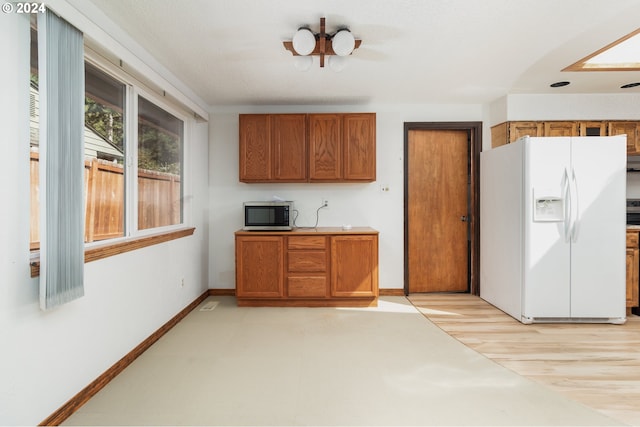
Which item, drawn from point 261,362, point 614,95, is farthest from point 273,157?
point 614,95

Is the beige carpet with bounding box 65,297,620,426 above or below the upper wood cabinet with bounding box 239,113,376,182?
below

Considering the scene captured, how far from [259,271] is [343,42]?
2549 mm

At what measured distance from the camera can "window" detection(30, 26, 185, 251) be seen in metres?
2.25


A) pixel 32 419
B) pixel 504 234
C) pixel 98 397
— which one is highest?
pixel 504 234

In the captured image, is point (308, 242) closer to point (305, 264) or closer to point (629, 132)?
point (305, 264)

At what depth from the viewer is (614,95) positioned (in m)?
3.96

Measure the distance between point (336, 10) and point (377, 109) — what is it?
2.30 meters

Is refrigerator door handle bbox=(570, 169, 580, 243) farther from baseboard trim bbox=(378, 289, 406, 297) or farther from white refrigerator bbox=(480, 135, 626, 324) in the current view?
baseboard trim bbox=(378, 289, 406, 297)

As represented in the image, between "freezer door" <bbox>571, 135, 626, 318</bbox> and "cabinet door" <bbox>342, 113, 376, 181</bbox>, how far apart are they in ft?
6.59

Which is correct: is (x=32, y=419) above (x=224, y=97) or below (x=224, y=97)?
below

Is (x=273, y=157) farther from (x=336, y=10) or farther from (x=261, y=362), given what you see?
(x=261, y=362)

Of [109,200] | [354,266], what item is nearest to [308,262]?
[354,266]

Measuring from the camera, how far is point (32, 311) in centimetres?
167

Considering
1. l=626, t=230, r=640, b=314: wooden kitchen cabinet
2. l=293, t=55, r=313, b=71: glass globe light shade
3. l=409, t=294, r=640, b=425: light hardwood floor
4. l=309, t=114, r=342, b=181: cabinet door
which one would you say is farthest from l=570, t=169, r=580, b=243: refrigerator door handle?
l=293, t=55, r=313, b=71: glass globe light shade
